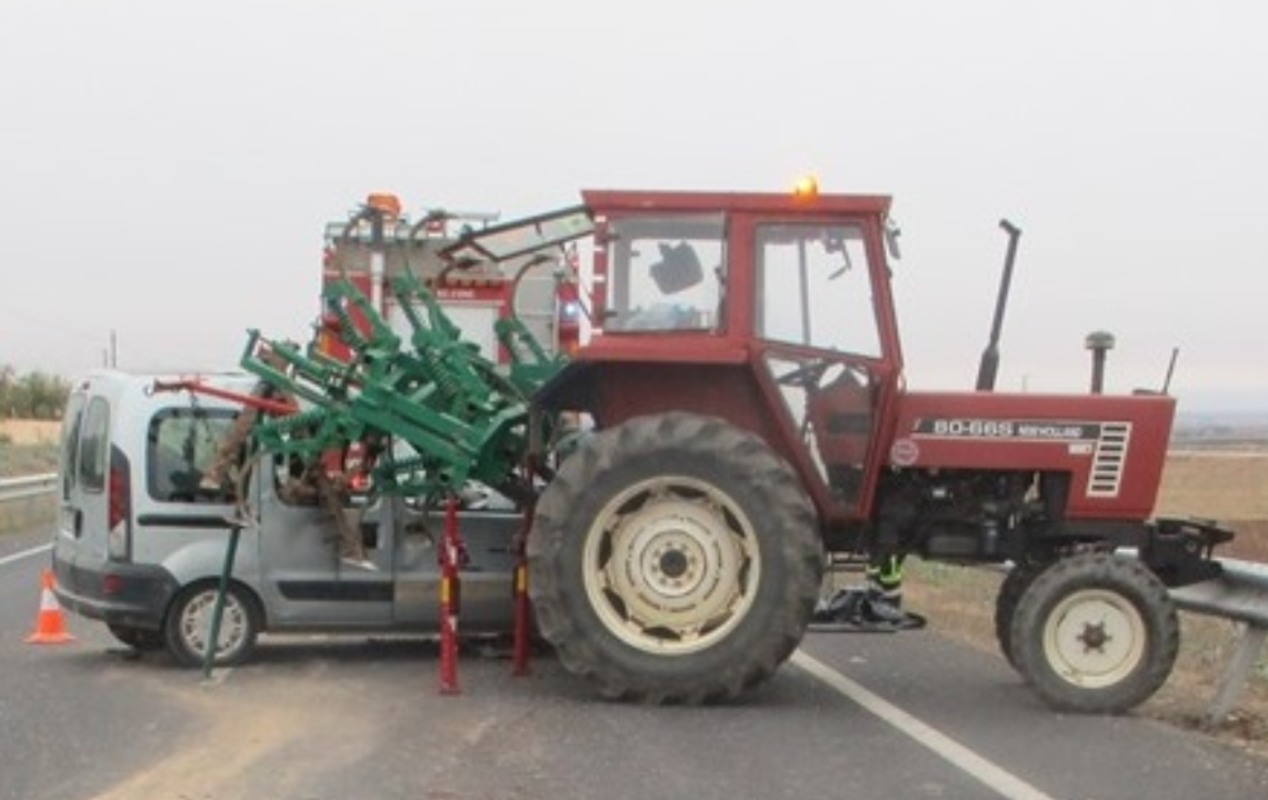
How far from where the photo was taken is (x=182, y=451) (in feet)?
34.9

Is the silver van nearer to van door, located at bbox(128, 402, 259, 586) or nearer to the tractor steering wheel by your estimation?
van door, located at bbox(128, 402, 259, 586)

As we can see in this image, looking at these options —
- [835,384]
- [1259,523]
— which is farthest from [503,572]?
[1259,523]

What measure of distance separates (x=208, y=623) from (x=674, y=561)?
296cm

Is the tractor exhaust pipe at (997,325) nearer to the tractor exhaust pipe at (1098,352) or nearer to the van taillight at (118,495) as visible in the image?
the tractor exhaust pipe at (1098,352)

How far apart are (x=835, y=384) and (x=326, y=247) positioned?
281 inches

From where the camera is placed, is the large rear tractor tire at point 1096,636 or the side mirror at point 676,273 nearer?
the large rear tractor tire at point 1096,636

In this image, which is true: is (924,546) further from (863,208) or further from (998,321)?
(863,208)

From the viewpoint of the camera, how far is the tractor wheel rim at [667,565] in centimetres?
939

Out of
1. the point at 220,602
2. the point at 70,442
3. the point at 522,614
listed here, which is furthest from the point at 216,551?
the point at 522,614

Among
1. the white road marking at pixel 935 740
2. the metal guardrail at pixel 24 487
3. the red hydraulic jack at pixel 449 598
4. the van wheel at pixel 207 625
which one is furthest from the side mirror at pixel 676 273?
the metal guardrail at pixel 24 487

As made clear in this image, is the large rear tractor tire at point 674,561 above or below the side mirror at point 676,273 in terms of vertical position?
below

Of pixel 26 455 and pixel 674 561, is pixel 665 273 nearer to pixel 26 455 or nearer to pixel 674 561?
pixel 674 561

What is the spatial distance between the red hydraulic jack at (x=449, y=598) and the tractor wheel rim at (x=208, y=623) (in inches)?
50.7

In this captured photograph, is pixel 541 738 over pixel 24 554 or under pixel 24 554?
over
